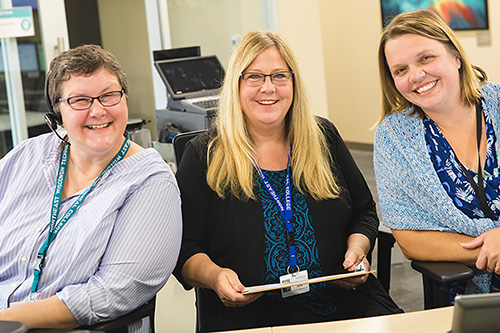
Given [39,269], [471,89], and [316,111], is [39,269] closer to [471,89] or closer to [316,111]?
[471,89]

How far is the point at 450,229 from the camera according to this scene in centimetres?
197

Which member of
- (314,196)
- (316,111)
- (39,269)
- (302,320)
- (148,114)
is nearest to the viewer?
(39,269)

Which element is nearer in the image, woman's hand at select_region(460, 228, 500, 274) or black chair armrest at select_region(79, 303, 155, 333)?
black chair armrest at select_region(79, 303, 155, 333)

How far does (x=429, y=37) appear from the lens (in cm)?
201

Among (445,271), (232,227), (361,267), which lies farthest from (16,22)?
(445,271)

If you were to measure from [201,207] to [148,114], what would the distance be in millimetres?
4711

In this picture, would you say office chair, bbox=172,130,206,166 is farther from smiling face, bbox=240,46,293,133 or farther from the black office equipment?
the black office equipment

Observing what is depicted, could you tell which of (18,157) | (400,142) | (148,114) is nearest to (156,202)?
(18,157)

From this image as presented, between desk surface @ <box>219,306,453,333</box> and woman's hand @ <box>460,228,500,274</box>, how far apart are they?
446mm

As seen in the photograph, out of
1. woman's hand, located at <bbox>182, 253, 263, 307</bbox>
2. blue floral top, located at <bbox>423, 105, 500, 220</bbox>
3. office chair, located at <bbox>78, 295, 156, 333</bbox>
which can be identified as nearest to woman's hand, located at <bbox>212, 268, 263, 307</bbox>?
woman's hand, located at <bbox>182, 253, 263, 307</bbox>

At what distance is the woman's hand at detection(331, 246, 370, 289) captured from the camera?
6.42ft

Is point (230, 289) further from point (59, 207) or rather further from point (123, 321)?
point (59, 207)

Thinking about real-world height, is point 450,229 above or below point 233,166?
below

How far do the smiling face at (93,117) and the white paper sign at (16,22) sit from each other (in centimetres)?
276
